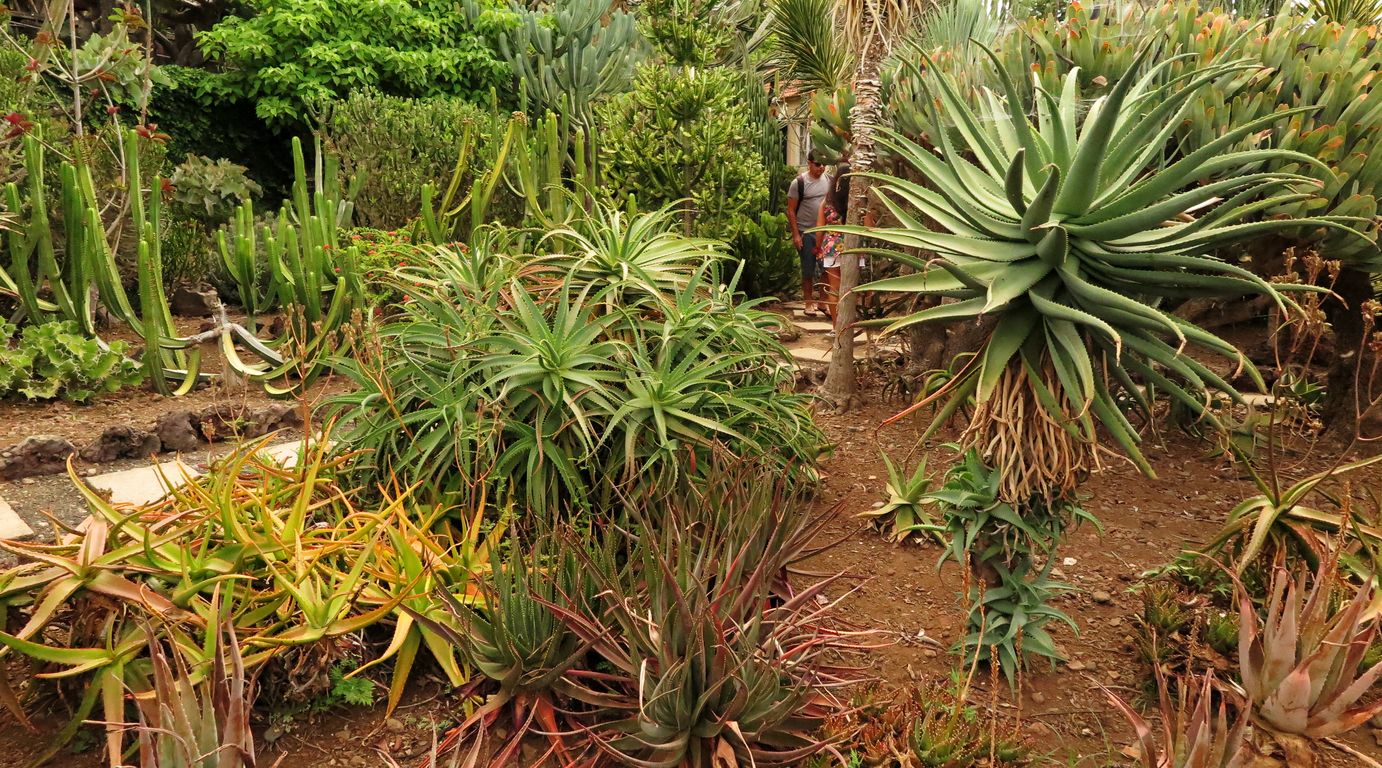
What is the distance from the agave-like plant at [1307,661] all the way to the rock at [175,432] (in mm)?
4606

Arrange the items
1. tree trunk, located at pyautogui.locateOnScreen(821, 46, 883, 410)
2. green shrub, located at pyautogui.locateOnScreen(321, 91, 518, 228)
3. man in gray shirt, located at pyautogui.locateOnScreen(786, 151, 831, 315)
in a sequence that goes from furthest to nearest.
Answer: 1. man in gray shirt, located at pyautogui.locateOnScreen(786, 151, 831, 315)
2. green shrub, located at pyautogui.locateOnScreen(321, 91, 518, 228)
3. tree trunk, located at pyautogui.locateOnScreen(821, 46, 883, 410)

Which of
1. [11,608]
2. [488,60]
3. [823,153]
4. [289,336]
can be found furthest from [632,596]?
[488,60]

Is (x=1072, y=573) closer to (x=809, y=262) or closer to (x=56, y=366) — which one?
(x=56, y=366)

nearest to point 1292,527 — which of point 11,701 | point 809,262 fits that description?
point 11,701

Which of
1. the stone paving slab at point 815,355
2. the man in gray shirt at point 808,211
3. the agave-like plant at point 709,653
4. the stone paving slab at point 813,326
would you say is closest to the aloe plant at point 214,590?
the agave-like plant at point 709,653

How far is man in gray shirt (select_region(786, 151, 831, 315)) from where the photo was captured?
8961 mm

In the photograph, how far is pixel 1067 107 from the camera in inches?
101

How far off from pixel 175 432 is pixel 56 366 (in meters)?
1.10

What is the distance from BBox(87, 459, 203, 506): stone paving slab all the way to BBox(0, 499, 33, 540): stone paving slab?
1.02 ft

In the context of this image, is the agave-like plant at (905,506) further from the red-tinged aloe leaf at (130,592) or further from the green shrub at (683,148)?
the green shrub at (683,148)

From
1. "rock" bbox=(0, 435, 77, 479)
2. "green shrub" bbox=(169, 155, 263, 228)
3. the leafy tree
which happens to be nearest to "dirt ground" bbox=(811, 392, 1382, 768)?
"rock" bbox=(0, 435, 77, 479)

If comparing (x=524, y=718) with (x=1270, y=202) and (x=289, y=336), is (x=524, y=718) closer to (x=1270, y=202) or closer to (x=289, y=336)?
(x=1270, y=202)

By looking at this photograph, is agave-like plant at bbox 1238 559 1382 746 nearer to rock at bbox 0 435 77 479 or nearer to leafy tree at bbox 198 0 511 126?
rock at bbox 0 435 77 479

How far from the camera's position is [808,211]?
9102mm
